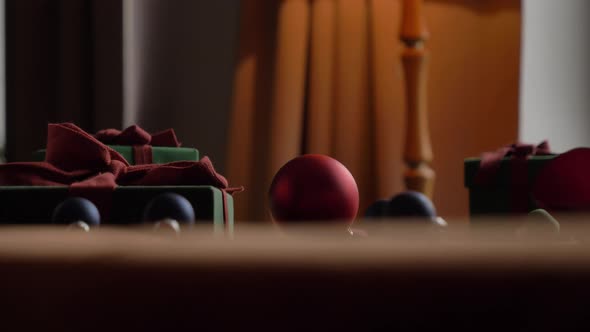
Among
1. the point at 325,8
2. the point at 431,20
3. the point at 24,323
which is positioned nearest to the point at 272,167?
the point at 325,8

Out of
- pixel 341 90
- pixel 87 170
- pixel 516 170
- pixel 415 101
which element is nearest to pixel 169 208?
pixel 87 170

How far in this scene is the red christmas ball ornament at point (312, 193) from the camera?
901 mm

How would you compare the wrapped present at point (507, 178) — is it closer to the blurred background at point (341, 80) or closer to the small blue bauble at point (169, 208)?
the blurred background at point (341, 80)

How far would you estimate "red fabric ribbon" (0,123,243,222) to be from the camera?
113 centimetres

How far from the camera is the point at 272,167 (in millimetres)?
2566

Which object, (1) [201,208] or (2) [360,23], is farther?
(2) [360,23]

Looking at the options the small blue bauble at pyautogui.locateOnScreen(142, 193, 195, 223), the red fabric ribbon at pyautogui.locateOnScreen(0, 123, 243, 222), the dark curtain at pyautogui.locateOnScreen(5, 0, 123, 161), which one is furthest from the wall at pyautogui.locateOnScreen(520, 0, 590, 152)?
the small blue bauble at pyautogui.locateOnScreen(142, 193, 195, 223)

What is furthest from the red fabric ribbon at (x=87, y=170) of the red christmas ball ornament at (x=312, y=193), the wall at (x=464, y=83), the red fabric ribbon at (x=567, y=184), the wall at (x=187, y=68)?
the wall at (x=187, y=68)

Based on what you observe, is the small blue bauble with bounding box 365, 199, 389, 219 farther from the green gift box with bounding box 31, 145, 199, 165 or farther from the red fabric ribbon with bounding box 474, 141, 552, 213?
the green gift box with bounding box 31, 145, 199, 165

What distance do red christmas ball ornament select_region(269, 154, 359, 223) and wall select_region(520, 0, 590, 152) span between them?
1.79 m

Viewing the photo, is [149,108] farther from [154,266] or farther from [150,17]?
[154,266]

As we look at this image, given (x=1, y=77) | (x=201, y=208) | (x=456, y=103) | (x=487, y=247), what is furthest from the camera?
(x=1, y=77)

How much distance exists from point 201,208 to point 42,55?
2.06 metres

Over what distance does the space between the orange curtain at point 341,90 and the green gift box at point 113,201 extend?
4.82ft
